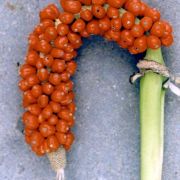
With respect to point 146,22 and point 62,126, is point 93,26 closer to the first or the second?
point 146,22

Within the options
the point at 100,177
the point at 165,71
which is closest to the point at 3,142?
the point at 100,177

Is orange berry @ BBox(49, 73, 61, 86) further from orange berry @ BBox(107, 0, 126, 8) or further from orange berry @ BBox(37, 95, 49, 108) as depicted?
orange berry @ BBox(107, 0, 126, 8)

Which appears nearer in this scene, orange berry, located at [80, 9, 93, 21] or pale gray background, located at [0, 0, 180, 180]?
orange berry, located at [80, 9, 93, 21]

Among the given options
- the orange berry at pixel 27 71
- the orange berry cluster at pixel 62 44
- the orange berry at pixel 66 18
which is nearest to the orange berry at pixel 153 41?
the orange berry cluster at pixel 62 44

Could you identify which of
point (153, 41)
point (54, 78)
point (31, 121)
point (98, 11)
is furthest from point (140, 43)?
point (31, 121)

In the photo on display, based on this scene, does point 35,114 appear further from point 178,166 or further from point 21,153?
point 178,166

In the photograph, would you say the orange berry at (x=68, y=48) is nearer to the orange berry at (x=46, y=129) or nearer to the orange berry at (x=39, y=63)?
the orange berry at (x=39, y=63)

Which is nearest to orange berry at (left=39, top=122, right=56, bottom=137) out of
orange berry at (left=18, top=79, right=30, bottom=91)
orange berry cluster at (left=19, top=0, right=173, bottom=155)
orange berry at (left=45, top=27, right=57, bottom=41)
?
orange berry cluster at (left=19, top=0, right=173, bottom=155)
